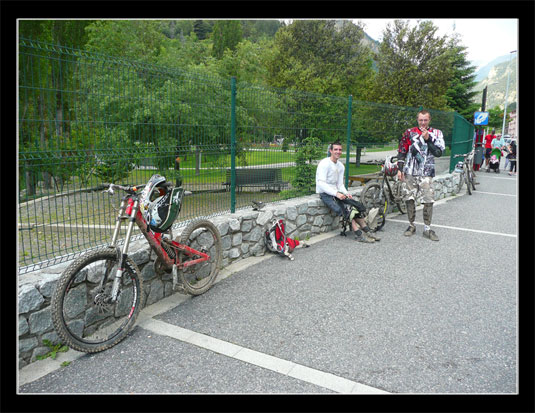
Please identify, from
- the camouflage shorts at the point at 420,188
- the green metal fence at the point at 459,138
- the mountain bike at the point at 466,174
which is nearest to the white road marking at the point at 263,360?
the camouflage shorts at the point at 420,188

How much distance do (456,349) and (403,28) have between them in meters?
19.8

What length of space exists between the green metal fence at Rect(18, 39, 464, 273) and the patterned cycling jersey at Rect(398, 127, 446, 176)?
188 cm

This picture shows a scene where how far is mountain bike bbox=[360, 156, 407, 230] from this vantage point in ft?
24.4

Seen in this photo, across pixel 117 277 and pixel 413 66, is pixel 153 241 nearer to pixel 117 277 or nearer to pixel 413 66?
pixel 117 277

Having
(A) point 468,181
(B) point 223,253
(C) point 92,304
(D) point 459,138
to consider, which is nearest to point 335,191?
(B) point 223,253

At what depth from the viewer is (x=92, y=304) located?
3283 mm

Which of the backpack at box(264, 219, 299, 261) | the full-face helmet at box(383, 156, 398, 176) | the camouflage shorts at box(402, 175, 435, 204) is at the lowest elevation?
the backpack at box(264, 219, 299, 261)

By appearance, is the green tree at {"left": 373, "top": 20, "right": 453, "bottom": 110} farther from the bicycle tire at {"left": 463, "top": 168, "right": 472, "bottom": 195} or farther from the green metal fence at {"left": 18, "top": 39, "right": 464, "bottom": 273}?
the green metal fence at {"left": 18, "top": 39, "right": 464, "bottom": 273}

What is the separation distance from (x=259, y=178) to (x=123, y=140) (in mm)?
2547

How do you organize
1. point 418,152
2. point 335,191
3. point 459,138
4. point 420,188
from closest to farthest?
1. point 335,191
2. point 418,152
3. point 420,188
4. point 459,138

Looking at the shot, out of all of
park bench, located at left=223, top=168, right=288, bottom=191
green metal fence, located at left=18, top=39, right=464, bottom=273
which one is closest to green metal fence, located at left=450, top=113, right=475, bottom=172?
green metal fence, located at left=18, top=39, right=464, bottom=273

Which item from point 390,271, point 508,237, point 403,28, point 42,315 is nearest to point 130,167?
point 42,315

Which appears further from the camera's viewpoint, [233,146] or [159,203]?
[233,146]

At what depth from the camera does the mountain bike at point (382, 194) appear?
7438mm
